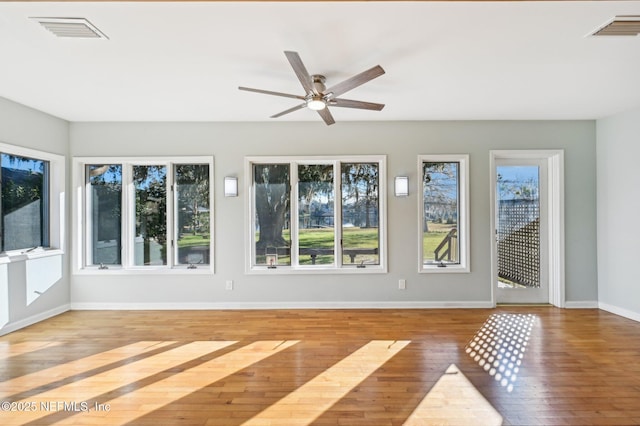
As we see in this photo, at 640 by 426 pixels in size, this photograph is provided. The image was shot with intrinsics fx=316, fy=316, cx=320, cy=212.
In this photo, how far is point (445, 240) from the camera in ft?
15.6

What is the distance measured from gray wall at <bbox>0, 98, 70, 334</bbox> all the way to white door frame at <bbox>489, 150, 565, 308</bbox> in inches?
242

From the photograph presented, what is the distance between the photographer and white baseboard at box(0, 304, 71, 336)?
12.3 feet

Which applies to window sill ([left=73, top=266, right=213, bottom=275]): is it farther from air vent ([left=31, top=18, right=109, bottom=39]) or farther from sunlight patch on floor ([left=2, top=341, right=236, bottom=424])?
air vent ([left=31, top=18, right=109, bottom=39])

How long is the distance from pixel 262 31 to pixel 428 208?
340 cm

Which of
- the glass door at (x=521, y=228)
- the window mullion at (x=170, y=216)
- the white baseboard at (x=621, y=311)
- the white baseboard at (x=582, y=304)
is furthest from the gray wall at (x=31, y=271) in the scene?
the white baseboard at (x=621, y=311)

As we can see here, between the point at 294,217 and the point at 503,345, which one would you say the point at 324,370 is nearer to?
the point at 503,345

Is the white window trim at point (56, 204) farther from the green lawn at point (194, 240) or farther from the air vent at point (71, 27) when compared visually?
the air vent at point (71, 27)

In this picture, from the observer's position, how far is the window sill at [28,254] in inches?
147

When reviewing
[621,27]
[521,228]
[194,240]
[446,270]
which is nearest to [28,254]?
[194,240]

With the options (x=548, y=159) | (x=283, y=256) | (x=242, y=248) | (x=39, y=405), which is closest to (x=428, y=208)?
(x=548, y=159)

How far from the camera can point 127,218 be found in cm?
469

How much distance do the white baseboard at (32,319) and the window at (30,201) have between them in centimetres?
81

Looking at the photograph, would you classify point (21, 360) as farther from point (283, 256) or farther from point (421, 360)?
point (421, 360)

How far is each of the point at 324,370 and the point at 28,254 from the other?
13.1ft
